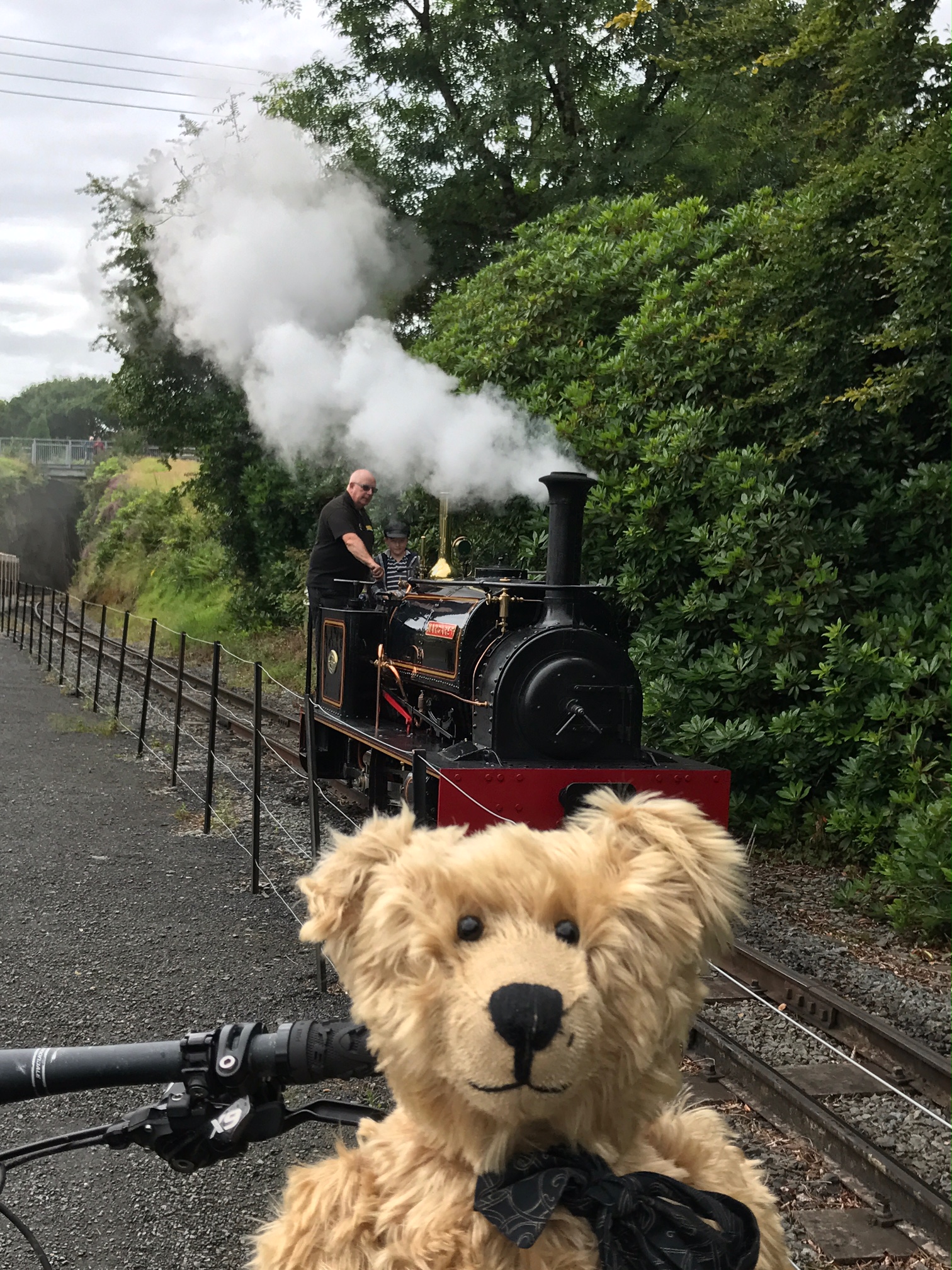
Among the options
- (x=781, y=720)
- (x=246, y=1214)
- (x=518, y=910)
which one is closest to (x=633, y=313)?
(x=781, y=720)

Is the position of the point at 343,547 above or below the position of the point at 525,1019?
above

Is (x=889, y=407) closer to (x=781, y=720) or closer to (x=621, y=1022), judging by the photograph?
(x=781, y=720)

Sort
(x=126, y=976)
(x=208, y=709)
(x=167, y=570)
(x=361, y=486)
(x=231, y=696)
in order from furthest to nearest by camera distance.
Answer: (x=167, y=570)
(x=231, y=696)
(x=208, y=709)
(x=361, y=486)
(x=126, y=976)

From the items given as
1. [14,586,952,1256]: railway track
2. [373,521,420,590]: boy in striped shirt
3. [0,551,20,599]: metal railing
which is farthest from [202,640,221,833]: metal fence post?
[0,551,20,599]: metal railing

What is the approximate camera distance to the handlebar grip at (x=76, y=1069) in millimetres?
1337

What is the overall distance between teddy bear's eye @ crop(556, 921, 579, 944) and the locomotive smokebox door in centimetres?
663

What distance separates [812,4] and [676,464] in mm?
4284

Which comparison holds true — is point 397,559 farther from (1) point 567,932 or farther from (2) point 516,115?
(2) point 516,115

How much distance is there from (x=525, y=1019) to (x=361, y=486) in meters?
7.20

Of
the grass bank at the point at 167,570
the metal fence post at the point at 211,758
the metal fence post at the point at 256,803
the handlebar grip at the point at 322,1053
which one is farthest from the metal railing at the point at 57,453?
the handlebar grip at the point at 322,1053

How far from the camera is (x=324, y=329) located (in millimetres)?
13859

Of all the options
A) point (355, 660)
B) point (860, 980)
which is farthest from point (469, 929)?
point (355, 660)

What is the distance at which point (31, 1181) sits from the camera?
3520 mm

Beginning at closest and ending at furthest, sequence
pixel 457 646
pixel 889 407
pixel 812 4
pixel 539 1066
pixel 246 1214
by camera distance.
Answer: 1. pixel 539 1066
2. pixel 246 1214
3. pixel 457 646
4. pixel 889 407
5. pixel 812 4
